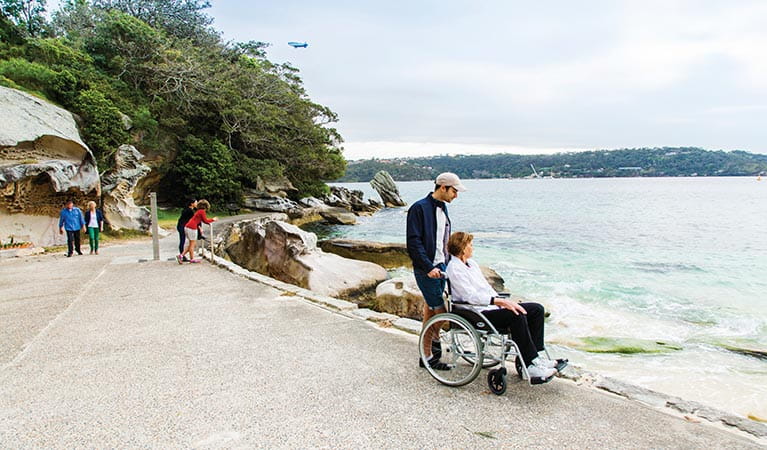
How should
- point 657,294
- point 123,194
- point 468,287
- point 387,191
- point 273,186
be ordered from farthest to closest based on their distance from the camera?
point 387,191 → point 273,186 → point 123,194 → point 657,294 → point 468,287

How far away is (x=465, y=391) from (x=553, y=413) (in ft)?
2.51

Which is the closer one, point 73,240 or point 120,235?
point 73,240

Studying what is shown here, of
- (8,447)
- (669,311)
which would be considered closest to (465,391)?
(8,447)

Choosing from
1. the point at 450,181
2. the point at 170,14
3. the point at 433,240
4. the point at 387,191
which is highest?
the point at 170,14

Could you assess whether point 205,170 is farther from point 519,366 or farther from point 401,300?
point 519,366

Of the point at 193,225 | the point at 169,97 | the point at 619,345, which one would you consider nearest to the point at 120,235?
the point at 193,225

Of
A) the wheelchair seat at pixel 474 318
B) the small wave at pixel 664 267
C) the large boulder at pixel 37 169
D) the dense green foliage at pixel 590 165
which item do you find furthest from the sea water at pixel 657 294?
the dense green foliage at pixel 590 165

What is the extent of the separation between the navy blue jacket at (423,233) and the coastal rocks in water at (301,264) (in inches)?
280

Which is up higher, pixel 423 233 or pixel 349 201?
pixel 423 233

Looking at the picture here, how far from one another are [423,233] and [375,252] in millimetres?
14177

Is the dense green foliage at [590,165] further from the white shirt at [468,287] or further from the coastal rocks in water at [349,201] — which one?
the white shirt at [468,287]

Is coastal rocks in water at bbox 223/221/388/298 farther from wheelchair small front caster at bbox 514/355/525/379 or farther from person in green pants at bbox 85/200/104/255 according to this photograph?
wheelchair small front caster at bbox 514/355/525/379

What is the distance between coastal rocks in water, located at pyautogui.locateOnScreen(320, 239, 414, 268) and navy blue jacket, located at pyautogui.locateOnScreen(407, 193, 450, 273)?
41.8ft

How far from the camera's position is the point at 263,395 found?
12.9ft
